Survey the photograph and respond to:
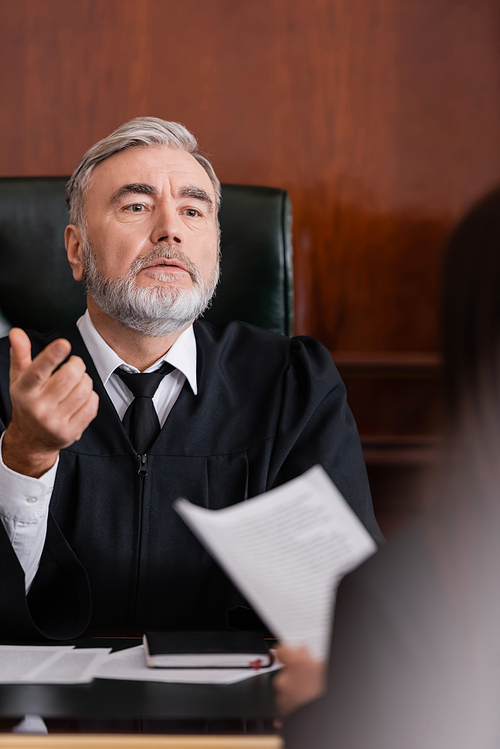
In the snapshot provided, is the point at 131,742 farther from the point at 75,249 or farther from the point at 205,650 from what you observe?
the point at 75,249

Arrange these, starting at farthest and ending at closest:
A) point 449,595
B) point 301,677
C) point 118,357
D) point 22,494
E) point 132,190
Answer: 1. point 132,190
2. point 118,357
3. point 22,494
4. point 301,677
5. point 449,595

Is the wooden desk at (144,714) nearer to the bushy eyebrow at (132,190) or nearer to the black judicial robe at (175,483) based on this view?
the black judicial robe at (175,483)

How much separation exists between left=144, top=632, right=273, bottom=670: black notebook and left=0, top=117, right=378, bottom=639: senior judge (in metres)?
0.24

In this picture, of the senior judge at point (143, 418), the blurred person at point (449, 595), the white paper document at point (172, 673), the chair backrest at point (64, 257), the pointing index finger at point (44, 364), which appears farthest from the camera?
the chair backrest at point (64, 257)

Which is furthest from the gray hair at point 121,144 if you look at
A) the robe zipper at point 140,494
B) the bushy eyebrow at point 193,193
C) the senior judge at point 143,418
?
the robe zipper at point 140,494

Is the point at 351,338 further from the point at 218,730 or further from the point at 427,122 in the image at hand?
the point at 218,730

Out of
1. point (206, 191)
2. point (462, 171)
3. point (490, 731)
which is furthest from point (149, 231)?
point (490, 731)

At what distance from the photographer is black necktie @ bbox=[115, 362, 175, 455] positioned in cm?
133

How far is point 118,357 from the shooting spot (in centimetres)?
143

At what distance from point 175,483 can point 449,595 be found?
884mm

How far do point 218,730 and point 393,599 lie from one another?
11.0 inches

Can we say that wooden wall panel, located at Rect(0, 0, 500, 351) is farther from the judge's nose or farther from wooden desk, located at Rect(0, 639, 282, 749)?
wooden desk, located at Rect(0, 639, 282, 749)

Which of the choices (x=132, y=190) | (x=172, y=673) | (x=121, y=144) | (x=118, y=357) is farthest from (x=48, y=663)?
(x=121, y=144)

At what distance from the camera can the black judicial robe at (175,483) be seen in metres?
1.24
